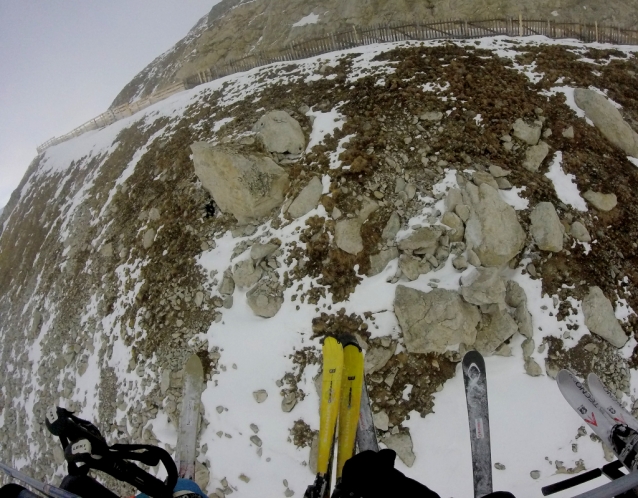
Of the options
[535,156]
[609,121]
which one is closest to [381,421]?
[535,156]

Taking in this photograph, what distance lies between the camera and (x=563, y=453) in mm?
5945

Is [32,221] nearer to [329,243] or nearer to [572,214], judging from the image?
[329,243]

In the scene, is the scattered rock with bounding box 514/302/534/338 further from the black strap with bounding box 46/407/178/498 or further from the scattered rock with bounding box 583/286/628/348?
the black strap with bounding box 46/407/178/498

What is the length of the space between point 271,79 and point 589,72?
11.3 metres

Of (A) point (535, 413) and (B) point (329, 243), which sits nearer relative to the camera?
(A) point (535, 413)

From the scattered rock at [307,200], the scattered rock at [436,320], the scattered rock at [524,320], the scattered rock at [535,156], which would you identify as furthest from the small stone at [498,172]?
the scattered rock at [307,200]

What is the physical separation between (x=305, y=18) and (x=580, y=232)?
1726 inches

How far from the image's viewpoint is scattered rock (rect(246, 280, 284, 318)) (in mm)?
7574

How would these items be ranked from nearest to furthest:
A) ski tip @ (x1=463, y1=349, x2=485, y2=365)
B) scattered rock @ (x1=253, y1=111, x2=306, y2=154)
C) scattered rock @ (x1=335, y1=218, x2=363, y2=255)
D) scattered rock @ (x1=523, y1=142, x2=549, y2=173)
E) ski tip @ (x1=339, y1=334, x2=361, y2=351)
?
1. ski tip @ (x1=463, y1=349, x2=485, y2=365)
2. ski tip @ (x1=339, y1=334, x2=361, y2=351)
3. scattered rock @ (x1=335, y1=218, x2=363, y2=255)
4. scattered rock @ (x1=523, y1=142, x2=549, y2=173)
5. scattered rock @ (x1=253, y1=111, x2=306, y2=154)

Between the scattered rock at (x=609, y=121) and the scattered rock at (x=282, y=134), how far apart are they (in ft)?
26.3

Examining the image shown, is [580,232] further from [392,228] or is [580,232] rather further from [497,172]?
[392,228]

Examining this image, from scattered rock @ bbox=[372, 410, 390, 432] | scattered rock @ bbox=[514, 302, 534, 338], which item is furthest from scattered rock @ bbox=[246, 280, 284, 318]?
scattered rock @ bbox=[514, 302, 534, 338]

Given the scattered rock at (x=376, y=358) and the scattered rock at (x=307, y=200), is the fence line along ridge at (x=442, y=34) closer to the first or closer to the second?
the scattered rock at (x=307, y=200)

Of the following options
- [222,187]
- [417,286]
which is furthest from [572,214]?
[222,187]
